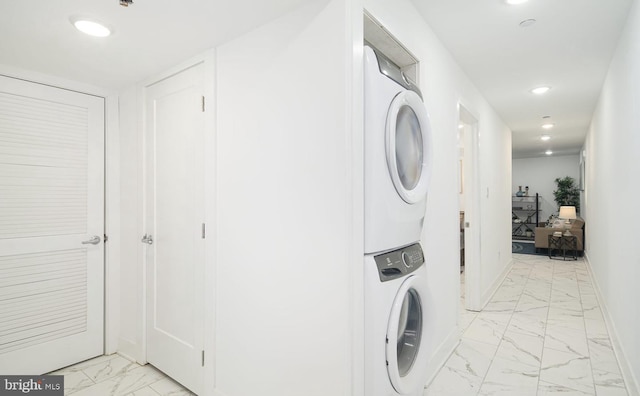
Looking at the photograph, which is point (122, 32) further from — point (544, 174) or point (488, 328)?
point (544, 174)

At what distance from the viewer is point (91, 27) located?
66.6 inches

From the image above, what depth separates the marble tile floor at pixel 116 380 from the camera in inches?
82.2

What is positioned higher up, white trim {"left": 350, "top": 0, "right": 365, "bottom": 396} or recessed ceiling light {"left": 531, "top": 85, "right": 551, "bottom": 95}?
recessed ceiling light {"left": 531, "top": 85, "right": 551, "bottom": 95}

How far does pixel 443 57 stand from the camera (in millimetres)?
2383

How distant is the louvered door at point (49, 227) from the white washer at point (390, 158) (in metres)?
2.27

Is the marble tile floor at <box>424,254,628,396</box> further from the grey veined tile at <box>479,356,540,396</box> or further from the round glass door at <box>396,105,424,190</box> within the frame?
the round glass door at <box>396,105,424,190</box>

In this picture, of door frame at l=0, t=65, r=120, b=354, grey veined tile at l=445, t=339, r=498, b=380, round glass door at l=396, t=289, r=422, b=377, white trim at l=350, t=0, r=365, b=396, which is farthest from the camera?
door frame at l=0, t=65, r=120, b=354

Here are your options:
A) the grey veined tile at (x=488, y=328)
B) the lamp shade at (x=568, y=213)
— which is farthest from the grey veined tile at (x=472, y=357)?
the lamp shade at (x=568, y=213)

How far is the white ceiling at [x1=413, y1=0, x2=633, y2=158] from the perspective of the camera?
194cm

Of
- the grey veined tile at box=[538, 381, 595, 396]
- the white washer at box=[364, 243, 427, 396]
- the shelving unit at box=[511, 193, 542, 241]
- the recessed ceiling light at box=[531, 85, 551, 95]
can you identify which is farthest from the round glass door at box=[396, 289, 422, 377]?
the shelving unit at box=[511, 193, 542, 241]

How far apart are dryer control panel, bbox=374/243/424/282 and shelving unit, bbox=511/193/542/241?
9.02m

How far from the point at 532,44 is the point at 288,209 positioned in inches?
87.0

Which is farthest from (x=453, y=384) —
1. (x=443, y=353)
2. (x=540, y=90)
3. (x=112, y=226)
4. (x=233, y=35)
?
(x=540, y=90)

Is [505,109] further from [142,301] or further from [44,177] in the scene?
[44,177]
